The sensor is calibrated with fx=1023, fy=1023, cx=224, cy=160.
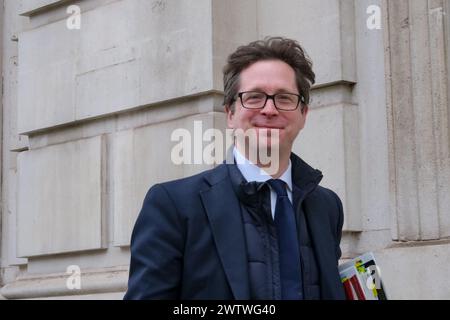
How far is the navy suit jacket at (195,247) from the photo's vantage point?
3104 millimetres

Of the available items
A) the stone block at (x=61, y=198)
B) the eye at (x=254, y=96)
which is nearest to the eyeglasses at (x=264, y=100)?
the eye at (x=254, y=96)

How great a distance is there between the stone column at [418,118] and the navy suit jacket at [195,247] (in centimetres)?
A: 264

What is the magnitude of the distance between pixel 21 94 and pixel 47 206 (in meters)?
1.06

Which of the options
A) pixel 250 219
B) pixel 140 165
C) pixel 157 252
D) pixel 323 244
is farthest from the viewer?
pixel 140 165

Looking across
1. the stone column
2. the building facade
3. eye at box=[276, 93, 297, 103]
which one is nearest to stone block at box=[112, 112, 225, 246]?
the building facade

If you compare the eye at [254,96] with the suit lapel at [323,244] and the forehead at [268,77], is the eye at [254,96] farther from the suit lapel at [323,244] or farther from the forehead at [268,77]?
the suit lapel at [323,244]

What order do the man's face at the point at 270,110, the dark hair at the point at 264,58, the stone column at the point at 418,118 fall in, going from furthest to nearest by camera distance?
the stone column at the point at 418,118
the dark hair at the point at 264,58
the man's face at the point at 270,110

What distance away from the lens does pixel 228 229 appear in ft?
10.5

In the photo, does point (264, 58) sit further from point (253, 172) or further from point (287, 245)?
point (287, 245)

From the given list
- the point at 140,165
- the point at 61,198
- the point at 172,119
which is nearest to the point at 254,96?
the point at 172,119

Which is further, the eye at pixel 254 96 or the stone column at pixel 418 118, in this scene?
the stone column at pixel 418 118

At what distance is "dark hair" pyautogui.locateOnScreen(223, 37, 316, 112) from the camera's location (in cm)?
340

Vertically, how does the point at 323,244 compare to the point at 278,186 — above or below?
below

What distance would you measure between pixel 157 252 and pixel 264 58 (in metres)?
0.76
